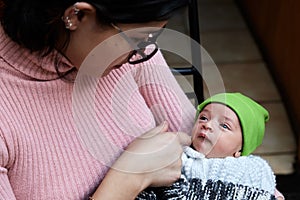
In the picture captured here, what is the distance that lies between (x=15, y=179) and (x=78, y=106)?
17cm

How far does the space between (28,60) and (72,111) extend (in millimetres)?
115

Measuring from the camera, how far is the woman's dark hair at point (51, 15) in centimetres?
90

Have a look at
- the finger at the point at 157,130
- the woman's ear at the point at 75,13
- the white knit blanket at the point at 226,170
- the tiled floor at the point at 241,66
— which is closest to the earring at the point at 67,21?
the woman's ear at the point at 75,13

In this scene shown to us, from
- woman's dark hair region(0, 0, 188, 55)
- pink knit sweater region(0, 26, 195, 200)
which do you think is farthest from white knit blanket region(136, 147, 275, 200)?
woman's dark hair region(0, 0, 188, 55)

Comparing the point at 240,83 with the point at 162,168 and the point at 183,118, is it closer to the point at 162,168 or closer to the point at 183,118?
the point at 183,118

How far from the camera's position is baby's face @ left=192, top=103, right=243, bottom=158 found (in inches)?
49.3

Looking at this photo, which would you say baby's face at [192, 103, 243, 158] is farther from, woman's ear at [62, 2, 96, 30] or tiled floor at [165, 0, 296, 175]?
tiled floor at [165, 0, 296, 175]

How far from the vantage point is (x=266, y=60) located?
115 inches

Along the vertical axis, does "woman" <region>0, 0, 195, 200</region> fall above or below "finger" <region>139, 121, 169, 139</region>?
above

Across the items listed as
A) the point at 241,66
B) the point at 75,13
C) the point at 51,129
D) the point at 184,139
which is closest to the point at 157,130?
the point at 184,139

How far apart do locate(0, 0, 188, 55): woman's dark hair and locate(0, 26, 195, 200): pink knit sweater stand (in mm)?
38

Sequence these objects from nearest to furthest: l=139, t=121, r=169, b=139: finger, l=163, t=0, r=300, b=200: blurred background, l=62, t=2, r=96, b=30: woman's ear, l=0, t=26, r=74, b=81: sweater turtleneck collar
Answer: l=62, t=2, r=96, b=30: woman's ear, l=0, t=26, r=74, b=81: sweater turtleneck collar, l=139, t=121, r=169, b=139: finger, l=163, t=0, r=300, b=200: blurred background

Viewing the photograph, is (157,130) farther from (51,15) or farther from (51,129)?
(51,15)

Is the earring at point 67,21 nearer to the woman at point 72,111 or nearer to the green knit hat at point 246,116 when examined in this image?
the woman at point 72,111
